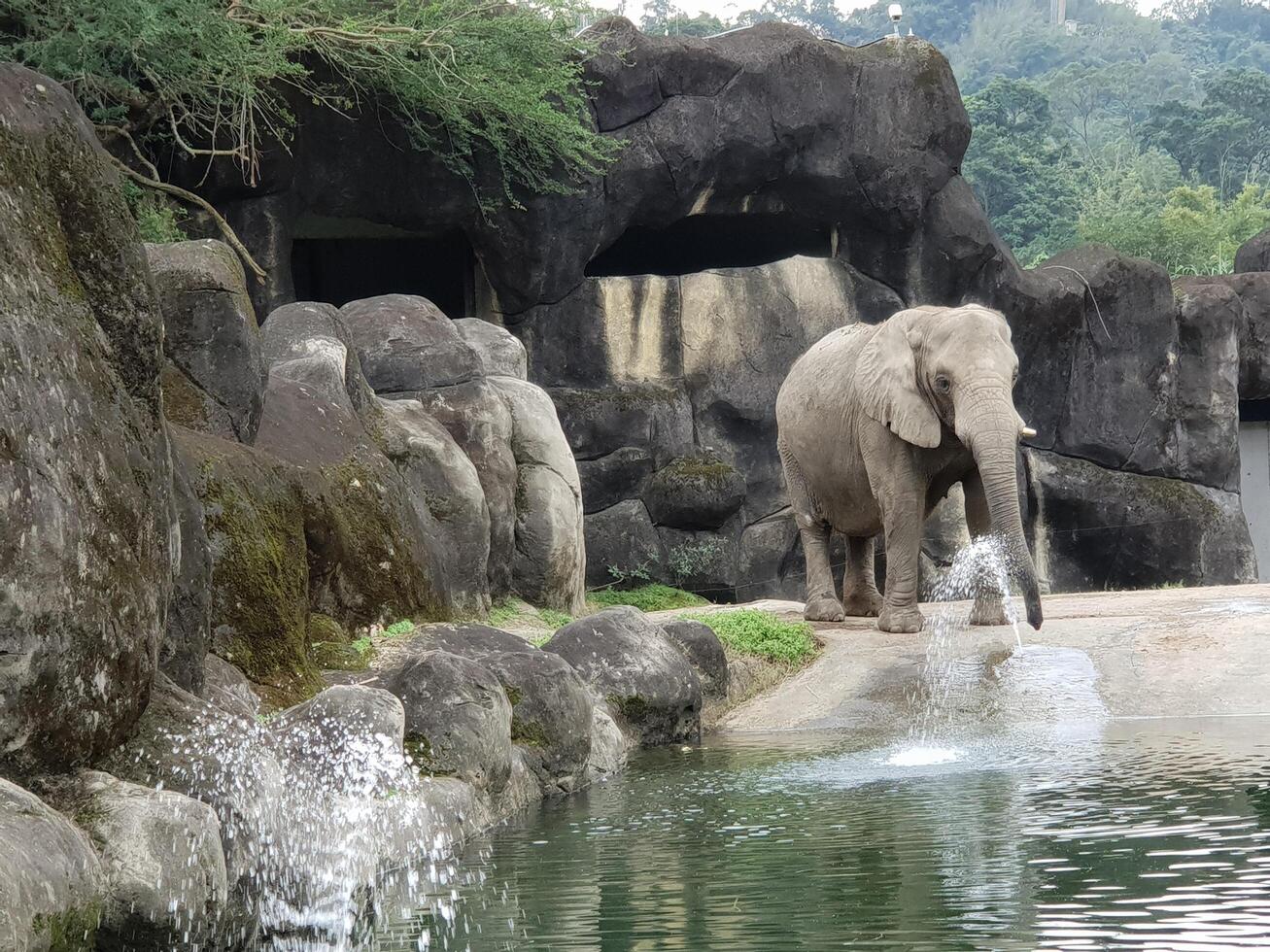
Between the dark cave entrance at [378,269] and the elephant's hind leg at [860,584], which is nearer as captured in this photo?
the elephant's hind leg at [860,584]

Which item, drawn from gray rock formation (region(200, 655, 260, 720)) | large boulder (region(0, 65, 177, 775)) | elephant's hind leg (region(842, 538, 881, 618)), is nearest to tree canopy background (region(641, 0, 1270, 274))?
elephant's hind leg (region(842, 538, 881, 618))

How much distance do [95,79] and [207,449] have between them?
7.52 meters

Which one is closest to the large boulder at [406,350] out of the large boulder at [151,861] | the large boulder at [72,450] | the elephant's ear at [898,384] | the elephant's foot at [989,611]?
the elephant's ear at [898,384]

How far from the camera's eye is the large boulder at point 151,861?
4410mm

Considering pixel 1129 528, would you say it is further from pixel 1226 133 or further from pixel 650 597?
pixel 1226 133

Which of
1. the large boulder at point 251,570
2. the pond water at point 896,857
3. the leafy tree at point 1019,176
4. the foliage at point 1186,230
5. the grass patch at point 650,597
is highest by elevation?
the leafy tree at point 1019,176

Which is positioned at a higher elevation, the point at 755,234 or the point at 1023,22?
the point at 1023,22

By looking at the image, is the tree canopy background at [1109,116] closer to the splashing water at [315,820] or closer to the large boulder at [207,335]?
the large boulder at [207,335]

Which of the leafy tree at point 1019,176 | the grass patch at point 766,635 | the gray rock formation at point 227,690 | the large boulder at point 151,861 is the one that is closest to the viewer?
the large boulder at point 151,861

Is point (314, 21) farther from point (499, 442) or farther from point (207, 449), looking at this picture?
point (207, 449)

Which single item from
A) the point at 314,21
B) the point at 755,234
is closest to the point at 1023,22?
the point at 755,234

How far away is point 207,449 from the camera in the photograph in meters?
7.77

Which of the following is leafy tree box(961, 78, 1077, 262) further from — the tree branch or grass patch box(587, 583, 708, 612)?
the tree branch

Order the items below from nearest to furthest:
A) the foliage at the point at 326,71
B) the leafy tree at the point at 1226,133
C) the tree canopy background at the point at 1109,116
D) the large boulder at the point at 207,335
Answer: the large boulder at the point at 207,335
the foliage at the point at 326,71
the tree canopy background at the point at 1109,116
the leafy tree at the point at 1226,133
